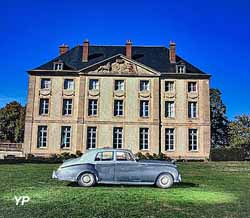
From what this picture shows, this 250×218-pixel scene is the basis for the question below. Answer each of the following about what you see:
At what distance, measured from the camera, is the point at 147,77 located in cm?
3466

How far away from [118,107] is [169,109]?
17.9ft

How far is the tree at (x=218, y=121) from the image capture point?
53.9 m

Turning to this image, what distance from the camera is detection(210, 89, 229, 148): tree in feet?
177

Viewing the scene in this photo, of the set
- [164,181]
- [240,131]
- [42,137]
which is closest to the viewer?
[164,181]

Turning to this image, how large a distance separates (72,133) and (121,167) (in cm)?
2441

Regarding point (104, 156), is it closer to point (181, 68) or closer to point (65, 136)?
point (65, 136)

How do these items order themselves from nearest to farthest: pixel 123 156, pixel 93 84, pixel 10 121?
pixel 123 156 < pixel 93 84 < pixel 10 121

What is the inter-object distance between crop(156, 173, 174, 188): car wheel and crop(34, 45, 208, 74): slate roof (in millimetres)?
25646

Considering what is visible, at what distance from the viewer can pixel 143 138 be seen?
33969 mm

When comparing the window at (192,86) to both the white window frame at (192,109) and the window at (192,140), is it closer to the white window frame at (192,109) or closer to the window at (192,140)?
the white window frame at (192,109)

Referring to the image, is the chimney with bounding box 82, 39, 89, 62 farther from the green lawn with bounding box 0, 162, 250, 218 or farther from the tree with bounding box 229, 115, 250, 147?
the green lawn with bounding box 0, 162, 250, 218

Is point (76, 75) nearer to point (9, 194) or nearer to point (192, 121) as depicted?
point (192, 121)

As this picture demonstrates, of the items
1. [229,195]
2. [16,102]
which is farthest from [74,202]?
[16,102]

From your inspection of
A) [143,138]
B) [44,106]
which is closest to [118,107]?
[143,138]
